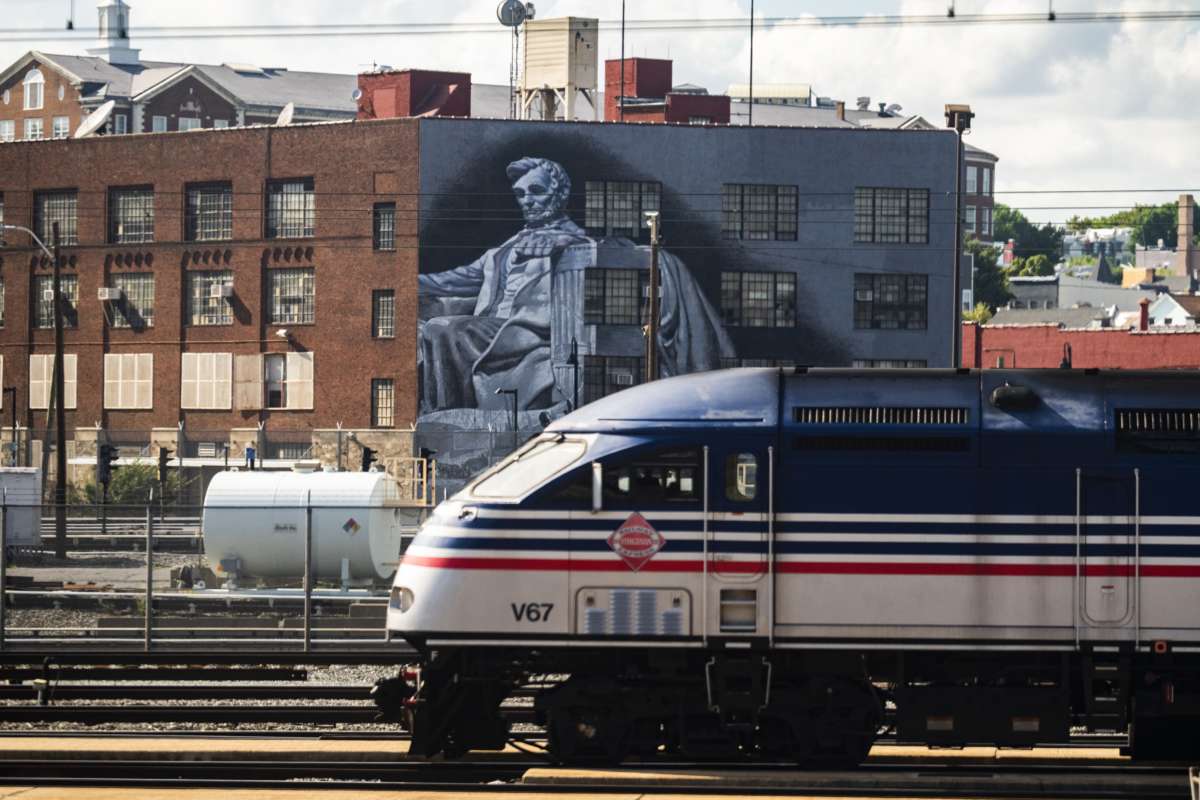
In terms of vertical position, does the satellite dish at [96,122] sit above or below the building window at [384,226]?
above

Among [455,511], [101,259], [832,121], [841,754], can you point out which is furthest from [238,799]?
[832,121]

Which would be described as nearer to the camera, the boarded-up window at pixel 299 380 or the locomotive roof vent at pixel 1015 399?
the locomotive roof vent at pixel 1015 399

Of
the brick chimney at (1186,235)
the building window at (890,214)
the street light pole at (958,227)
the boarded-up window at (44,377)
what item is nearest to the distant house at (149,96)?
the boarded-up window at (44,377)

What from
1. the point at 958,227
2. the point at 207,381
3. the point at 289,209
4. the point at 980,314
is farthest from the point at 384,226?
the point at 980,314

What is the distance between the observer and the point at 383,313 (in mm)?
79750

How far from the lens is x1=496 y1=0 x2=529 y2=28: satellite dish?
94312mm

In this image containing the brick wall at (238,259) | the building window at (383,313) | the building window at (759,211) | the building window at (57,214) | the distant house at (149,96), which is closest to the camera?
the building window at (759,211)

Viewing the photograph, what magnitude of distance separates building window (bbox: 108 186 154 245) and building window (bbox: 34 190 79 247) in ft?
6.95

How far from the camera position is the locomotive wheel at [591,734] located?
628 inches

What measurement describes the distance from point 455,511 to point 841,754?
429 cm

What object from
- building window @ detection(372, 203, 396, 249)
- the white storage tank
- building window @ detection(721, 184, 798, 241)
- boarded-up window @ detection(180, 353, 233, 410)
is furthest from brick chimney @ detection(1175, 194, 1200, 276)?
the white storage tank

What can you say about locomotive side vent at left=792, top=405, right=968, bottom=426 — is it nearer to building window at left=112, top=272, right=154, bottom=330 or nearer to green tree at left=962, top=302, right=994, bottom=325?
building window at left=112, top=272, right=154, bottom=330

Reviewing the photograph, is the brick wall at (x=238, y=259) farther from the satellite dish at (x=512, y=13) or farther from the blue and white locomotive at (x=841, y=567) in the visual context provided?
the blue and white locomotive at (x=841, y=567)

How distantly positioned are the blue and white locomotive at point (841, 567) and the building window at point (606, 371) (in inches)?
2420
